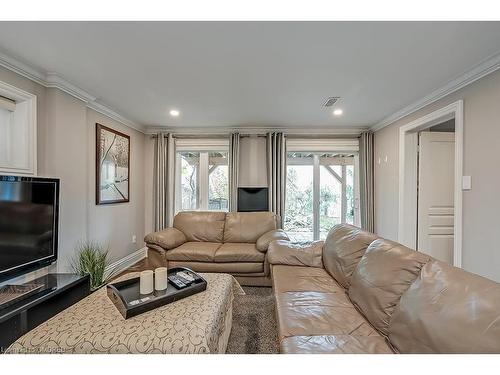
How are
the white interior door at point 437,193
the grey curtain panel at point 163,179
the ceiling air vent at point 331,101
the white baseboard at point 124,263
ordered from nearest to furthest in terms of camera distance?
the ceiling air vent at point 331,101
the white interior door at point 437,193
the white baseboard at point 124,263
the grey curtain panel at point 163,179

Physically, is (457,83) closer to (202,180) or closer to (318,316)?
(318,316)

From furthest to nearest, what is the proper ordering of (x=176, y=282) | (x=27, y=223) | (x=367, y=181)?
(x=367, y=181)
(x=27, y=223)
(x=176, y=282)

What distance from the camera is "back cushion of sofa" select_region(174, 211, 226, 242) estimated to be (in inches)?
140

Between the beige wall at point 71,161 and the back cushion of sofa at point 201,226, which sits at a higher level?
the beige wall at point 71,161

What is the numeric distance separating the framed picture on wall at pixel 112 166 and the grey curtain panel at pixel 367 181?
4009 millimetres

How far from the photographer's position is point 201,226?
360 centimetres

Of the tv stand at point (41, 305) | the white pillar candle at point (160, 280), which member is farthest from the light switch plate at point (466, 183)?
the tv stand at point (41, 305)

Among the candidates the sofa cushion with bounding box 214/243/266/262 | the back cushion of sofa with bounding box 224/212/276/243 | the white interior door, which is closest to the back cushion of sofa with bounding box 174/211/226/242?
the back cushion of sofa with bounding box 224/212/276/243

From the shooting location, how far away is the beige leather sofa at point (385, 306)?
34.8 inches

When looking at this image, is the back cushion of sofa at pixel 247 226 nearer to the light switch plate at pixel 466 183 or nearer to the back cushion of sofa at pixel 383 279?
the back cushion of sofa at pixel 383 279

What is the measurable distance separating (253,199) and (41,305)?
3.00 metres

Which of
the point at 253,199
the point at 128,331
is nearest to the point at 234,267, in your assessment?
the point at 253,199

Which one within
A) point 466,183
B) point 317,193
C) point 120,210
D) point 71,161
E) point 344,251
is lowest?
point 344,251
